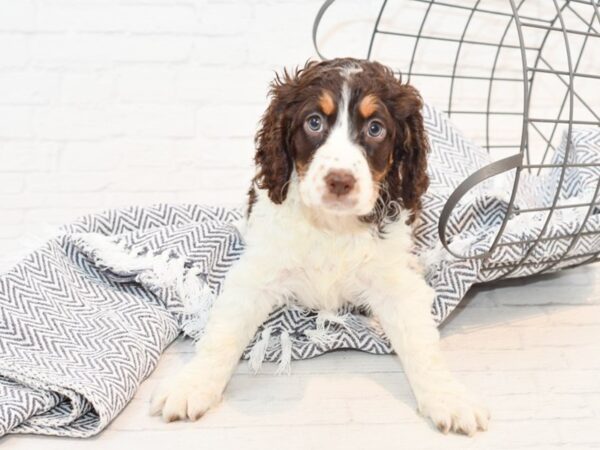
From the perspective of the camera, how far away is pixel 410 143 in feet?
9.21

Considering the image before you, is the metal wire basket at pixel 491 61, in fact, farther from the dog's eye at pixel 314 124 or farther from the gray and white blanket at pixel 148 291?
the dog's eye at pixel 314 124

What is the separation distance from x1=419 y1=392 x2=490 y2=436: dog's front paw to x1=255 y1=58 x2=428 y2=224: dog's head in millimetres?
638

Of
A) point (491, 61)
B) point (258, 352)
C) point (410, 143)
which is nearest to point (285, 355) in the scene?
point (258, 352)

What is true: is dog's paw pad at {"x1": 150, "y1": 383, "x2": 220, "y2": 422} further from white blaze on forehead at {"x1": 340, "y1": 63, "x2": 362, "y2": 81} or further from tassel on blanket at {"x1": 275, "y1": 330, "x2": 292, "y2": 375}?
white blaze on forehead at {"x1": 340, "y1": 63, "x2": 362, "y2": 81}

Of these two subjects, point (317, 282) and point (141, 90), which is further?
point (141, 90)

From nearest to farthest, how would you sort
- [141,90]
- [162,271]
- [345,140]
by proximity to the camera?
[345,140] < [162,271] < [141,90]

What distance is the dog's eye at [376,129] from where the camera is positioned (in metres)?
2.67

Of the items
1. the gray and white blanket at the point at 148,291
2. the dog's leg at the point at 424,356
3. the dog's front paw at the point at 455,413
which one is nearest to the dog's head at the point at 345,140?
the dog's leg at the point at 424,356

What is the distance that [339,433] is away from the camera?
2.60 m

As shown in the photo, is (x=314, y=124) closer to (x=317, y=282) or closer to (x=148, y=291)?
(x=317, y=282)

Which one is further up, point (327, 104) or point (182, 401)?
point (327, 104)

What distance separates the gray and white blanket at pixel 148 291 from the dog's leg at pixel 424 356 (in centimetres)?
14

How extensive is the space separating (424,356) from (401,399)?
161 mm

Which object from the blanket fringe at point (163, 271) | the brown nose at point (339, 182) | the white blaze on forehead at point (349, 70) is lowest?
the blanket fringe at point (163, 271)
